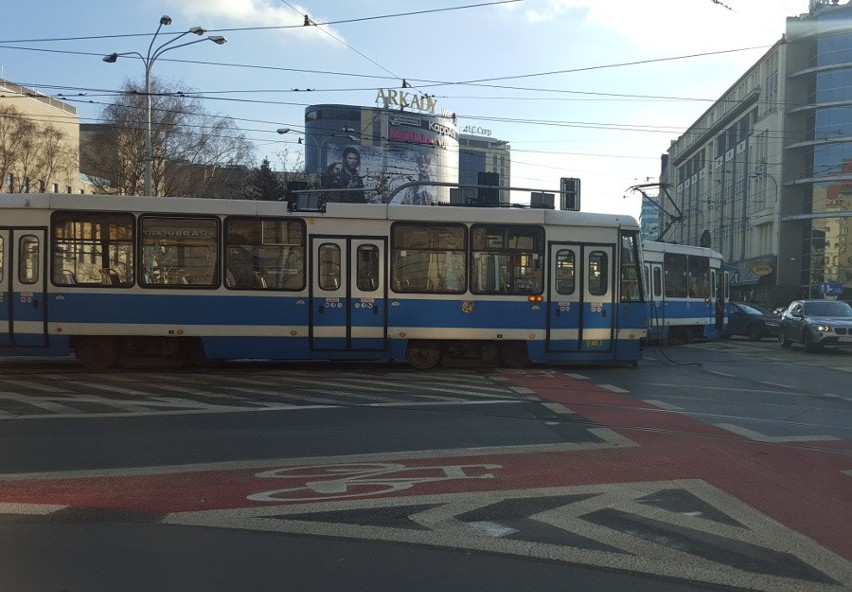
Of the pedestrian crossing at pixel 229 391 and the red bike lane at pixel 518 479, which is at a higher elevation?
the red bike lane at pixel 518 479

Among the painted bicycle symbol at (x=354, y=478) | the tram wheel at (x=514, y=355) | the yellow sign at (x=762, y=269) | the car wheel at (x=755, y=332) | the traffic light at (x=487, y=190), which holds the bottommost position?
the car wheel at (x=755, y=332)

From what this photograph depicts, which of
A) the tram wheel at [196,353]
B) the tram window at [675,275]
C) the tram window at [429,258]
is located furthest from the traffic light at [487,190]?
the tram wheel at [196,353]

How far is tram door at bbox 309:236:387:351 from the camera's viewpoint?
1577 centimetres

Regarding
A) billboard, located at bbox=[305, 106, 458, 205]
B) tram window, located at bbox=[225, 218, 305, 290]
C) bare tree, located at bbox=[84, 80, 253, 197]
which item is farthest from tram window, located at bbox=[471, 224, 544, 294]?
billboard, located at bbox=[305, 106, 458, 205]

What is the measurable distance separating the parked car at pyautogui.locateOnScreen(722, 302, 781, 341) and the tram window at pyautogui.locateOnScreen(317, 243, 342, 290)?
2030cm

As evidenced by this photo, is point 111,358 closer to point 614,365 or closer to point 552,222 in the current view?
point 552,222

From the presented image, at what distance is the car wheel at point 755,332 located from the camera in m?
31.2

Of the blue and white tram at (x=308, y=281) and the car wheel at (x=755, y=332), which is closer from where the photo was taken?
the blue and white tram at (x=308, y=281)

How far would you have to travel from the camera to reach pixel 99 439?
29.8ft

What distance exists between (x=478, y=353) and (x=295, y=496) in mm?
10424

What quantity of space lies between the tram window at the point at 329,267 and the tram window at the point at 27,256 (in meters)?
5.45

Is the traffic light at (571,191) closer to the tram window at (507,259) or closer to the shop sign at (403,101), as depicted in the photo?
the tram window at (507,259)

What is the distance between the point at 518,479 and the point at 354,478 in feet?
5.01

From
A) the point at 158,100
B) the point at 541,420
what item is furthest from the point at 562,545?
the point at 158,100
